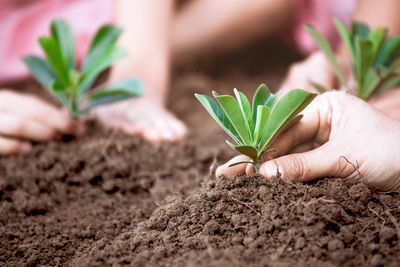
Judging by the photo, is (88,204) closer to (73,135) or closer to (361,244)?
(73,135)

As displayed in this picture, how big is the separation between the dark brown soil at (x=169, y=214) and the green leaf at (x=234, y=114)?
113 millimetres

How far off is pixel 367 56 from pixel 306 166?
743mm

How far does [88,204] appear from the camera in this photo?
4.83 feet

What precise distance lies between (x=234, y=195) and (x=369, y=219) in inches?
13.1

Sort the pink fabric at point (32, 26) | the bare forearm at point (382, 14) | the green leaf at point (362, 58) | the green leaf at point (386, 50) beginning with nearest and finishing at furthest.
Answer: the green leaf at point (362, 58) < the green leaf at point (386, 50) < the bare forearm at point (382, 14) < the pink fabric at point (32, 26)

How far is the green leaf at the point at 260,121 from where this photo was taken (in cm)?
104

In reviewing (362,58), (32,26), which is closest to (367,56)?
(362,58)

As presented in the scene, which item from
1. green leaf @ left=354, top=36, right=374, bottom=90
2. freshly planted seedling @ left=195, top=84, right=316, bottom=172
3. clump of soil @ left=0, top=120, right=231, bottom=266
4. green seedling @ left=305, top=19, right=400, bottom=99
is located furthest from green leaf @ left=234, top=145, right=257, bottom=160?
green leaf @ left=354, top=36, right=374, bottom=90

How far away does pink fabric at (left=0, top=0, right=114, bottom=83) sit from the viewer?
260 centimetres

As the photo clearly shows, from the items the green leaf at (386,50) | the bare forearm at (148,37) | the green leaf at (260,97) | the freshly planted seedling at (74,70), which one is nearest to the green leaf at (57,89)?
the freshly planted seedling at (74,70)

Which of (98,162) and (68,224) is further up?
(98,162)

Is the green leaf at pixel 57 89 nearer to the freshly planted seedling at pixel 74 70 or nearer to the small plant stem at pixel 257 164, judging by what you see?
the freshly planted seedling at pixel 74 70

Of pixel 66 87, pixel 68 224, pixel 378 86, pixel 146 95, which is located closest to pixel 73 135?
pixel 66 87

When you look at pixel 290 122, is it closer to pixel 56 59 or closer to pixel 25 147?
pixel 56 59
